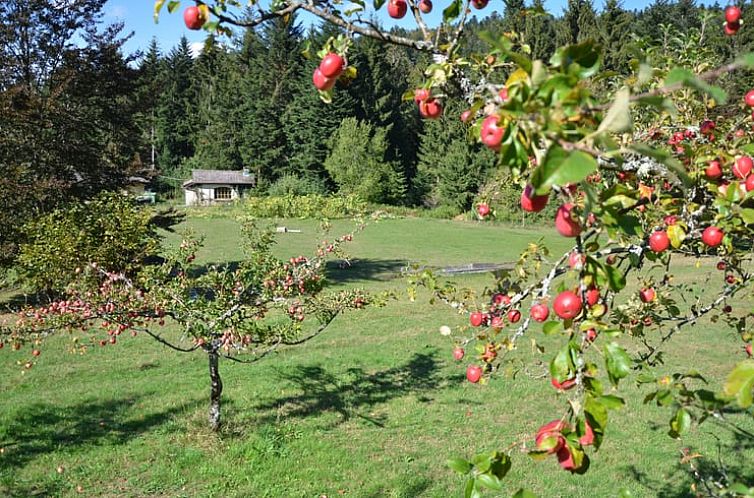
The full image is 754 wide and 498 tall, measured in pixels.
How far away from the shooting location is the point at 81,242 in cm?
905

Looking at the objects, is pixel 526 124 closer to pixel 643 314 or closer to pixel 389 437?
pixel 643 314

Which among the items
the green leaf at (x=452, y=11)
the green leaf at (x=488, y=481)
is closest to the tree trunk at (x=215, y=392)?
the green leaf at (x=452, y=11)

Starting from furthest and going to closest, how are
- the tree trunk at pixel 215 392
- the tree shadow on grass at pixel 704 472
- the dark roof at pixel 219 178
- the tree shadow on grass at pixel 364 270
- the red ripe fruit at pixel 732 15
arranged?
the dark roof at pixel 219 178 → the tree shadow on grass at pixel 364 270 → the tree trunk at pixel 215 392 → the tree shadow on grass at pixel 704 472 → the red ripe fruit at pixel 732 15

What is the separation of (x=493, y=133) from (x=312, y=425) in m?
5.00

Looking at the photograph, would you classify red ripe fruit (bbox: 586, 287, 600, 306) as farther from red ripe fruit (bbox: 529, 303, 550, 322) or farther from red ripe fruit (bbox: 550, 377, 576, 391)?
red ripe fruit (bbox: 529, 303, 550, 322)

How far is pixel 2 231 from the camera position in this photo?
9758mm

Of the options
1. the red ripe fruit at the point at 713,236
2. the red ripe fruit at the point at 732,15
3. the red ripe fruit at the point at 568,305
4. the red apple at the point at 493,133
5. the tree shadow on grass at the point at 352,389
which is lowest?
the tree shadow on grass at the point at 352,389

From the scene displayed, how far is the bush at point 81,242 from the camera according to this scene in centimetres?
876

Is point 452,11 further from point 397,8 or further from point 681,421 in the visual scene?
point 681,421

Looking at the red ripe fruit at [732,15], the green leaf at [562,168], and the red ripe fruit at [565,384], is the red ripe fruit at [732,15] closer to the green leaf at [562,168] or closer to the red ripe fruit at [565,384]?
the red ripe fruit at [565,384]

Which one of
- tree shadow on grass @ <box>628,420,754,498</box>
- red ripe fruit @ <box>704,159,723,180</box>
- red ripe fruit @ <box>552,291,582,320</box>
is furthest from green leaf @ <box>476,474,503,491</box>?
tree shadow on grass @ <box>628,420,754,498</box>

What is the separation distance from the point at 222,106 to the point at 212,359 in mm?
42360

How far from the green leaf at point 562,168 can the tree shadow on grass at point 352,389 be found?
17.1ft

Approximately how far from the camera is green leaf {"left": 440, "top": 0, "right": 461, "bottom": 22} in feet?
5.45
